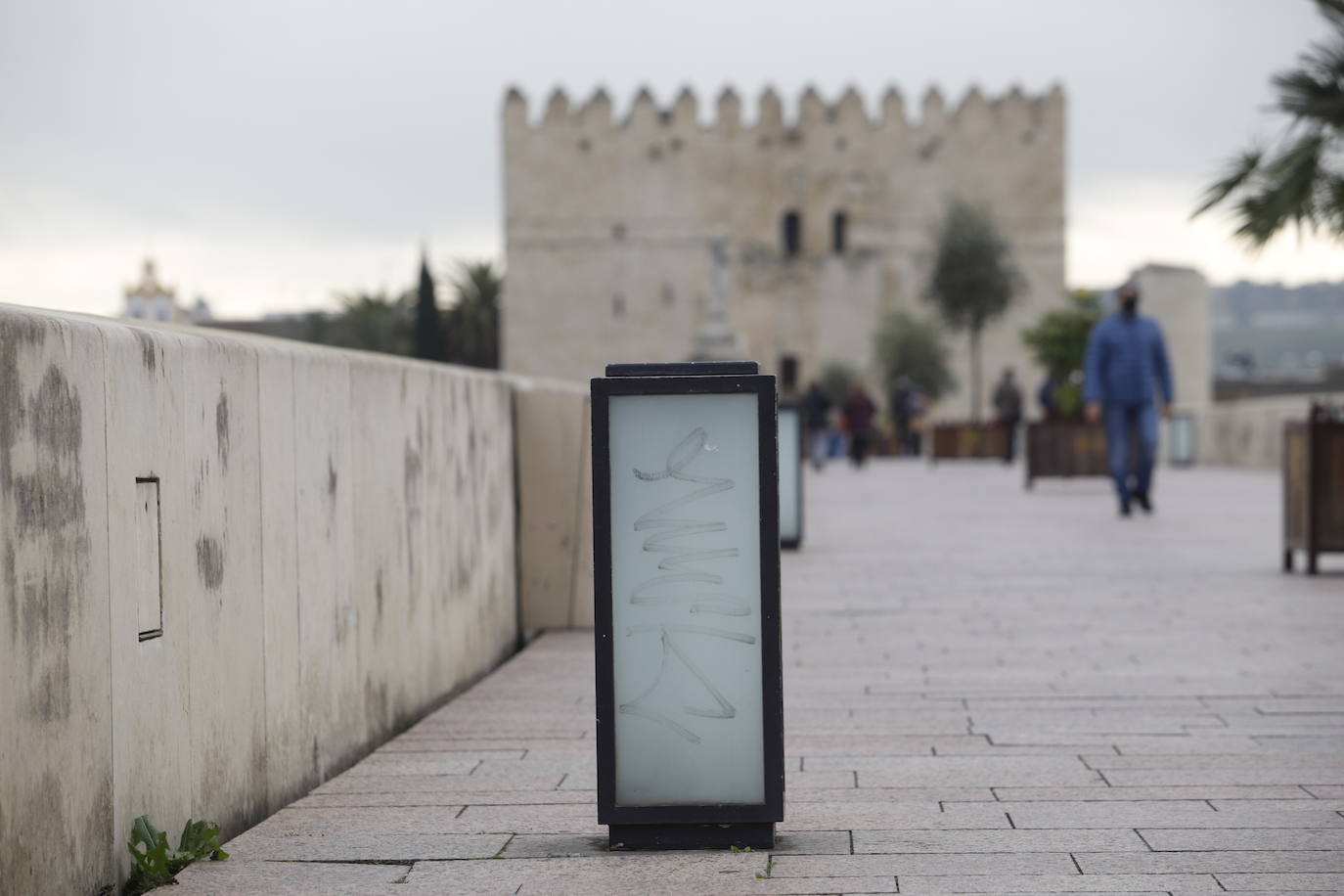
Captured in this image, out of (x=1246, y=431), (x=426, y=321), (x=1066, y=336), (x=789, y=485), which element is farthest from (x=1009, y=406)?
(x=426, y=321)

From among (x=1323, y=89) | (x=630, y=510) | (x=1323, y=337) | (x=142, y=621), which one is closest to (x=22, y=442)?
(x=142, y=621)

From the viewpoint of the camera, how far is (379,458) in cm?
509

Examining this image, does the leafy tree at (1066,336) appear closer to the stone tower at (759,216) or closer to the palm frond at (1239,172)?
the palm frond at (1239,172)

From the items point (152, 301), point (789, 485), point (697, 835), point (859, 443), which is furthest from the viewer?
point (859, 443)

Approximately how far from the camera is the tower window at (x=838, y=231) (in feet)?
209

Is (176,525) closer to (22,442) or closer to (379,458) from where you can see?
(22,442)

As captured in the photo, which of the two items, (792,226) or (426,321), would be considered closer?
(792,226)

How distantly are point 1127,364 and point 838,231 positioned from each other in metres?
50.6

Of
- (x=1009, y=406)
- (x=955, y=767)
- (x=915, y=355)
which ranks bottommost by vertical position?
(x=955, y=767)

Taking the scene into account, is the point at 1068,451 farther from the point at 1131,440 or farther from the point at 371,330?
the point at 371,330

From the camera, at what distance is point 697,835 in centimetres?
364

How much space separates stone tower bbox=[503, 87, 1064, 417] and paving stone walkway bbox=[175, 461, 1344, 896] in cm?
5477

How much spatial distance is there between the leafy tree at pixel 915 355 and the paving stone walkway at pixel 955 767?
4988cm

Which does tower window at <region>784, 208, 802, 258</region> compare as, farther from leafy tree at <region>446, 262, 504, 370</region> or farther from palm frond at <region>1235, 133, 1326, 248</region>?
palm frond at <region>1235, 133, 1326, 248</region>
